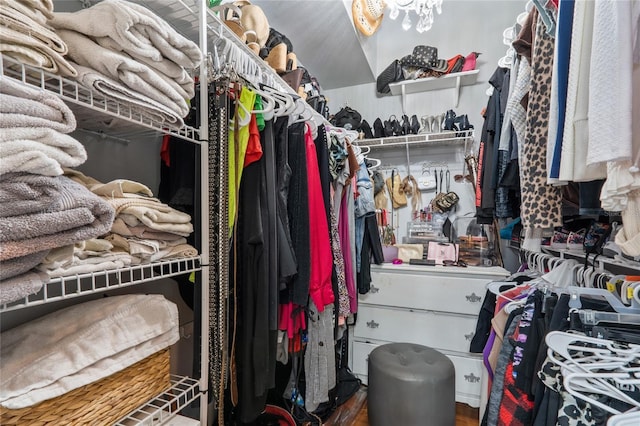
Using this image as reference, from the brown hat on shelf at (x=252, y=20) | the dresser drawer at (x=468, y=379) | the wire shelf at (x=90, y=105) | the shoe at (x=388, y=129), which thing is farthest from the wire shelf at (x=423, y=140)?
the wire shelf at (x=90, y=105)

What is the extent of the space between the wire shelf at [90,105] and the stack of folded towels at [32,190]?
51mm

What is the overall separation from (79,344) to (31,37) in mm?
591

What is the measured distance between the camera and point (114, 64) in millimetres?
625

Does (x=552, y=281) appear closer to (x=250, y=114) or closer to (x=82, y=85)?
(x=250, y=114)

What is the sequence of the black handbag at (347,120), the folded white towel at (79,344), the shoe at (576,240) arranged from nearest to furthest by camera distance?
the folded white towel at (79,344) < the shoe at (576,240) < the black handbag at (347,120)

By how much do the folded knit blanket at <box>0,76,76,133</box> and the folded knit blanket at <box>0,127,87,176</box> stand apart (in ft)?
0.04

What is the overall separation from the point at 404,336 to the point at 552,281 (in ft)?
3.37

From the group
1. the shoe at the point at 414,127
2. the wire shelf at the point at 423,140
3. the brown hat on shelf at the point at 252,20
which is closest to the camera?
the brown hat on shelf at the point at 252,20

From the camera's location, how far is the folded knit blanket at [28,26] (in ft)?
1.63

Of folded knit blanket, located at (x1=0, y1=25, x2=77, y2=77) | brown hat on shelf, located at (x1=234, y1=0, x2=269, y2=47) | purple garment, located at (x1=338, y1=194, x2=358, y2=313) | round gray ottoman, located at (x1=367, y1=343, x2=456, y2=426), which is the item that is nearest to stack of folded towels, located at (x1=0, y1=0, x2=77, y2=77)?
folded knit blanket, located at (x1=0, y1=25, x2=77, y2=77)

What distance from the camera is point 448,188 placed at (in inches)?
97.9

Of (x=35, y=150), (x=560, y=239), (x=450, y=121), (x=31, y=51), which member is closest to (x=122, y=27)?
(x=31, y=51)

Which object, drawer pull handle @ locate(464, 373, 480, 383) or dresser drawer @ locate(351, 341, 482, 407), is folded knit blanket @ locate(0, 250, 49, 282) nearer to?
dresser drawer @ locate(351, 341, 482, 407)

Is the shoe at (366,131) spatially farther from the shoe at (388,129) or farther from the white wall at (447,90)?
the white wall at (447,90)
